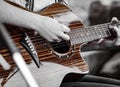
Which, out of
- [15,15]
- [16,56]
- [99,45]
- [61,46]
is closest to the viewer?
[16,56]

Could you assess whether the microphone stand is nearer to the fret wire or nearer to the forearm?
the forearm

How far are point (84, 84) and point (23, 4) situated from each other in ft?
1.11

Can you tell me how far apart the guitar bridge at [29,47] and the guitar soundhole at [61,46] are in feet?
0.26

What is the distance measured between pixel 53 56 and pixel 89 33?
0.20 meters

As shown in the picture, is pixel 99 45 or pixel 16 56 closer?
pixel 16 56

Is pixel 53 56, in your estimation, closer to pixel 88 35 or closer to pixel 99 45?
pixel 88 35

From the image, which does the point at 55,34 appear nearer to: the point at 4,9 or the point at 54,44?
the point at 54,44

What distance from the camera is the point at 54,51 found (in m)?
0.87

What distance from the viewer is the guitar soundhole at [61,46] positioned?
0.88 metres

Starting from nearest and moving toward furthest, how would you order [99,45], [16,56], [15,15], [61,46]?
[16,56] < [15,15] < [61,46] < [99,45]

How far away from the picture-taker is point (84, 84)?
35.6 inches

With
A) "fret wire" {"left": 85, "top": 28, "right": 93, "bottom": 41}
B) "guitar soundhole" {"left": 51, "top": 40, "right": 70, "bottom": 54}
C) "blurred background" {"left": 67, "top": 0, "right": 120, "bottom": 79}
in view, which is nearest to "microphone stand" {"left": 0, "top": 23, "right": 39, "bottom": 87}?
"guitar soundhole" {"left": 51, "top": 40, "right": 70, "bottom": 54}

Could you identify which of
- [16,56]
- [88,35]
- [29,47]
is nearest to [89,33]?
[88,35]

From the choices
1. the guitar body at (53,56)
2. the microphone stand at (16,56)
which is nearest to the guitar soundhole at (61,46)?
the guitar body at (53,56)
